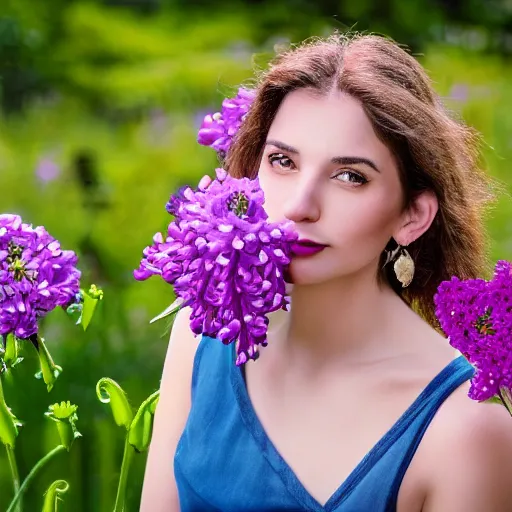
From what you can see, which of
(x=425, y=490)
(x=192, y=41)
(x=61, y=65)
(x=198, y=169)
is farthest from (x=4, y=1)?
(x=425, y=490)

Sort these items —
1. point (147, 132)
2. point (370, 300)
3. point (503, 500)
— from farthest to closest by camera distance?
1. point (147, 132)
2. point (370, 300)
3. point (503, 500)

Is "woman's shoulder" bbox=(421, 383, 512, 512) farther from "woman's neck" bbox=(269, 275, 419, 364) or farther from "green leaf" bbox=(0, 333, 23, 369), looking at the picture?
"green leaf" bbox=(0, 333, 23, 369)

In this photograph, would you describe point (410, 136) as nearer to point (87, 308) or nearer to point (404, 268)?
point (404, 268)

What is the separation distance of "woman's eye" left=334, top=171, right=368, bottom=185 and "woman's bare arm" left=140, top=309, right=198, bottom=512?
50 cm

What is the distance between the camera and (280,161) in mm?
1784

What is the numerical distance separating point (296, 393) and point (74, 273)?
41cm

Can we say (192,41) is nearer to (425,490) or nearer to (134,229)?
(134,229)

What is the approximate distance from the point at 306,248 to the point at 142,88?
3.98m

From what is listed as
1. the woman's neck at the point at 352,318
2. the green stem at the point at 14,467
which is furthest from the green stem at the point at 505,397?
the green stem at the point at 14,467

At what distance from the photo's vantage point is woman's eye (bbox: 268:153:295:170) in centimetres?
177

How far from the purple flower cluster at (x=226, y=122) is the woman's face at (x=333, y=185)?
266 mm

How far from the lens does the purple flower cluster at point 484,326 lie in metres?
1.45

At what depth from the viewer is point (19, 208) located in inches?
199

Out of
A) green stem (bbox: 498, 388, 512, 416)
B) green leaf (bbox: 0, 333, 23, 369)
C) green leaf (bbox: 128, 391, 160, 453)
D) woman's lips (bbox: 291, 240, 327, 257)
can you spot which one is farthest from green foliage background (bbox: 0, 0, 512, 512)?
green stem (bbox: 498, 388, 512, 416)
